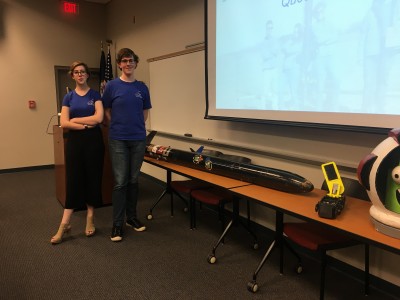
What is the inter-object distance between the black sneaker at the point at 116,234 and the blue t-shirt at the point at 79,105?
1010 millimetres

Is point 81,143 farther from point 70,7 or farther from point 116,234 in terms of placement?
point 70,7

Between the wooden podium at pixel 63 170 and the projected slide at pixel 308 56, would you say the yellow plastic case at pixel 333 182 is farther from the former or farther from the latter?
the wooden podium at pixel 63 170

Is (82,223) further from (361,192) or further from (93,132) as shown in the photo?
(361,192)

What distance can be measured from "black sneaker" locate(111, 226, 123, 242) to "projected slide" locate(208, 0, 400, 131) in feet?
4.73

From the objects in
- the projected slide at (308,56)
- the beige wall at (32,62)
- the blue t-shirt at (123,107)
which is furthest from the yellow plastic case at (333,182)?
the beige wall at (32,62)

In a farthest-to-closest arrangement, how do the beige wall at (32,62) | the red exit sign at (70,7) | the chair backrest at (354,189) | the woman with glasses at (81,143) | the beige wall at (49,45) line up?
the red exit sign at (70,7)
the beige wall at (32,62)
the beige wall at (49,45)
the woman with glasses at (81,143)
the chair backrest at (354,189)

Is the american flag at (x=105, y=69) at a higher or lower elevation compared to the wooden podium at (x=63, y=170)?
higher

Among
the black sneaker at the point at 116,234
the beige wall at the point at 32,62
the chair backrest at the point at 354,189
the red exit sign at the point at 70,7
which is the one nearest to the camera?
the chair backrest at the point at 354,189

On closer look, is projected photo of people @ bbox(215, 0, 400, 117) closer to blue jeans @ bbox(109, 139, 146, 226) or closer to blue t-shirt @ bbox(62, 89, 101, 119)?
blue jeans @ bbox(109, 139, 146, 226)

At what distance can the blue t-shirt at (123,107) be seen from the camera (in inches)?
112

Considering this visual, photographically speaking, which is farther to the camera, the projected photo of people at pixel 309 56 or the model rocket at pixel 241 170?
the model rocket at pixel 241 170

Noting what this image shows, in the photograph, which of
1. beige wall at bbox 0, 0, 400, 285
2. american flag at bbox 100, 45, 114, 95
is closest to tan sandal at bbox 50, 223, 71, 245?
beige wall at bbox 0, 0, 400, 285

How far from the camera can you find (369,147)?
7.14ft

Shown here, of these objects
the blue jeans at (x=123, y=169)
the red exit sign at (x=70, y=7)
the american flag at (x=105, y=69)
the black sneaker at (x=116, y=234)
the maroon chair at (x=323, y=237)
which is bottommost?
the black sneaker at (x=116, y=234)
